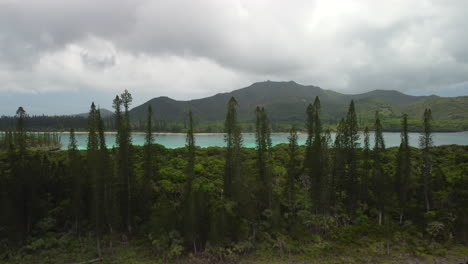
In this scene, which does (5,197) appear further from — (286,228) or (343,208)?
(343,208)

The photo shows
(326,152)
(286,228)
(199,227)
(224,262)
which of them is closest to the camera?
(224,262)

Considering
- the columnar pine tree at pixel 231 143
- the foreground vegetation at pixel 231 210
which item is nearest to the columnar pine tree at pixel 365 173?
the foreground vegetation at pixel 231 210

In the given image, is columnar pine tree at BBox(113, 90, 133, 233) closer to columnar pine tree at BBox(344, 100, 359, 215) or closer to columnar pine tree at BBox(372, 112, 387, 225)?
columnar pine tree at BBox(344, 100, 359, 215)

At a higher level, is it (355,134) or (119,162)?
(355,134)

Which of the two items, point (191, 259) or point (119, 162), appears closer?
point (191, 259)

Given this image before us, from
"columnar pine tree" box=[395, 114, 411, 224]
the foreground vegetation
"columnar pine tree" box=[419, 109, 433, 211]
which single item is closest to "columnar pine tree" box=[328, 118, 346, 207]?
the foreground vegetation

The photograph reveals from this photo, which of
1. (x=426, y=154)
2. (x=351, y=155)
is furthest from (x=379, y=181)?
(x=426, y=154)

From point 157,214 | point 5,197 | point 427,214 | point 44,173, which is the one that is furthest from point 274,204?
point 44,173

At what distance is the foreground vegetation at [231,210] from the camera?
17.0 meters

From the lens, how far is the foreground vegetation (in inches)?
670

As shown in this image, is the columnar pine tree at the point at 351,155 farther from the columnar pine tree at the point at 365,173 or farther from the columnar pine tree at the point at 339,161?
the columnar pine tree at the point at 365,173

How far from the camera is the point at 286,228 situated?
65.9ft

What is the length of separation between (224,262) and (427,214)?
16970 mm

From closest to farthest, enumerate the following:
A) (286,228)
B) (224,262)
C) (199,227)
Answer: (224,262)
(199,227)
(286,228)
